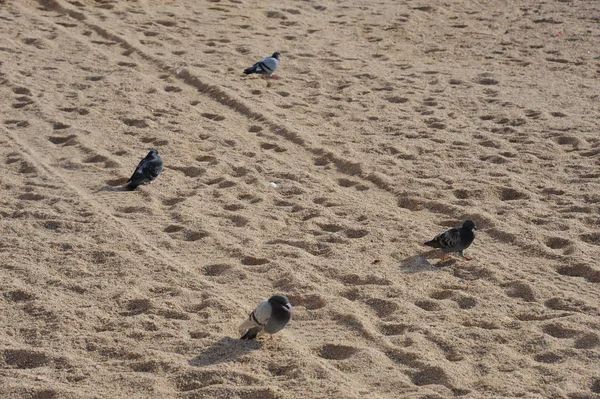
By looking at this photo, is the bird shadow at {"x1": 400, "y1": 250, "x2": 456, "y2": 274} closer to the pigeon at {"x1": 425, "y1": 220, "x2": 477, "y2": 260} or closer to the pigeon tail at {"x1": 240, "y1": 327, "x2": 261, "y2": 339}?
the pigeon at {"x1": 425, "y1": 220, "x2": 477, "y2": 260}

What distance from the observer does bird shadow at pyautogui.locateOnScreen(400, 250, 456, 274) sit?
6016 millimetres

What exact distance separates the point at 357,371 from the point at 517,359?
2.89ft

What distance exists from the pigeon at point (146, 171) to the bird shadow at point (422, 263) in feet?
7.14

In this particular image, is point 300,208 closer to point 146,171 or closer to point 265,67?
point 146,171

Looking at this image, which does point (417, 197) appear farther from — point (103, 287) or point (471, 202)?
point (103, 287)

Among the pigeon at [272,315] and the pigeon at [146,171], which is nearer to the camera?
the pigeon at [272,315]

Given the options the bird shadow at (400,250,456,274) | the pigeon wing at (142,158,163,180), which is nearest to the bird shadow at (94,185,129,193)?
the pigeon wing at (142,158,163,180)

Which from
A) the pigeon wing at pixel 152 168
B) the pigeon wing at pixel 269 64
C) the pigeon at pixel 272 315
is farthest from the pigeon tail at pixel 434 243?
the pigeon wing at pixel 269 64

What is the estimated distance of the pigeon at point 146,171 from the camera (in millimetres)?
7082

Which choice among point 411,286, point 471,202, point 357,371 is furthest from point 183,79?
point 357,371

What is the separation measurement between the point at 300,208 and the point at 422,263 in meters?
1.21

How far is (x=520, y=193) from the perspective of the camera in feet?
23.5

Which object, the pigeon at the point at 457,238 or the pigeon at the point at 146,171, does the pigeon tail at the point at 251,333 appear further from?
the pigeon at the point at 146,171

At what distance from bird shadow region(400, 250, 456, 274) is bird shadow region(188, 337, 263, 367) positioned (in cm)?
137
